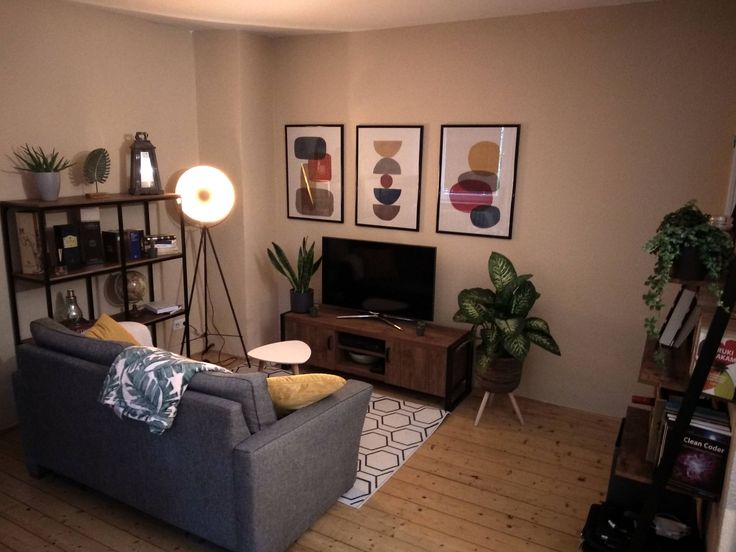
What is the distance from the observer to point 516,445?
3.45 meters

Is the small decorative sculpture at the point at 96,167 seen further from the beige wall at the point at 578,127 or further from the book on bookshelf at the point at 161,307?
the beige wall at the point at 578,127

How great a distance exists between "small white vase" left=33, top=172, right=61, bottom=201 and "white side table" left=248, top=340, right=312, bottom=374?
59.7 inches

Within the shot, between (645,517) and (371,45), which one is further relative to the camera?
(371,45)

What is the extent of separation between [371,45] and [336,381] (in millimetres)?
2750

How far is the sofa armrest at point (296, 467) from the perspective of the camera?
2.19m

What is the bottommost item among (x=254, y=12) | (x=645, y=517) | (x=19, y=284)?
(x=645, y=517)

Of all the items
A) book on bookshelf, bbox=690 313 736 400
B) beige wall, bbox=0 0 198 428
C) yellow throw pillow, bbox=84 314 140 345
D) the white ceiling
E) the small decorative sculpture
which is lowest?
yellow throw pillow, bbox=84 314 140 345

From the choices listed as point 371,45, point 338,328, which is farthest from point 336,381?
point 371,45

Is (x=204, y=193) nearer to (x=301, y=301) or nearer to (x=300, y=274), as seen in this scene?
(x=300, y=274)

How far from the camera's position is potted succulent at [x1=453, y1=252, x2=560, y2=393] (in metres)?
3.42

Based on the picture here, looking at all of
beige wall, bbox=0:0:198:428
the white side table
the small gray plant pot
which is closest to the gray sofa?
the white side table

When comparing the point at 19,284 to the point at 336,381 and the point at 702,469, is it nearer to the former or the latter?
the point at 336,381

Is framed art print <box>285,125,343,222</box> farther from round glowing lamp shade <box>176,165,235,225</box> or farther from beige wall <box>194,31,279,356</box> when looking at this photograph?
round glowing lamp shade <box>176,165,235,225</box>

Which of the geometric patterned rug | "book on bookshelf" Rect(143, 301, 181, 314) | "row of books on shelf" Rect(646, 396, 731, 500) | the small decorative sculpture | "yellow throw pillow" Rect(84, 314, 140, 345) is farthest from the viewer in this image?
"book on bookshelf" Rect(143, 301, 181, 314)
